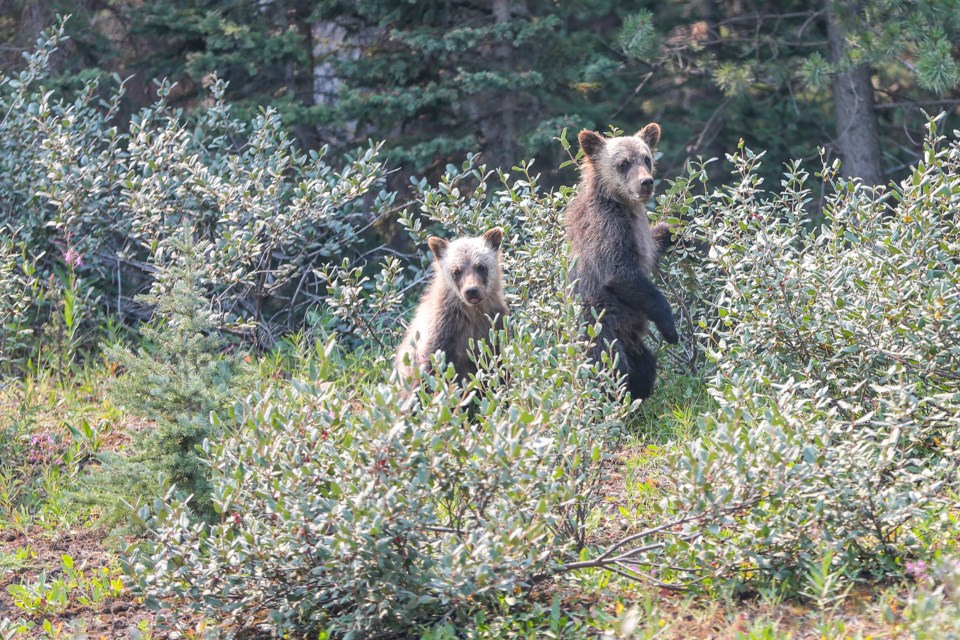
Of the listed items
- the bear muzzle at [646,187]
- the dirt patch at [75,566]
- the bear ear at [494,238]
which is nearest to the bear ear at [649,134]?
the bear muzzle at [646,187]

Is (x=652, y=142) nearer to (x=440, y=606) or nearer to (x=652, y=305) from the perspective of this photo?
(x=652, y=305)

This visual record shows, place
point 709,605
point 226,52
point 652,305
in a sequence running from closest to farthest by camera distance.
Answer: point 709,605 → point 652,305 → point 226,52

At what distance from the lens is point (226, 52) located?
1120cm

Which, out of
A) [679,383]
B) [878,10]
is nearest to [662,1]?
[878,10]

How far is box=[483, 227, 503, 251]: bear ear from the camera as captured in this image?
7109 millimetres

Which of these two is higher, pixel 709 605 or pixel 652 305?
pixel 652 305

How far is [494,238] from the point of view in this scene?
7.13 metres

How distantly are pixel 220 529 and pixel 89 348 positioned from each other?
15.4ft

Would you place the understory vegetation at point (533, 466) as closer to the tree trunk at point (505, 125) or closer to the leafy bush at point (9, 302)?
the leafy bush at point (9, 302)

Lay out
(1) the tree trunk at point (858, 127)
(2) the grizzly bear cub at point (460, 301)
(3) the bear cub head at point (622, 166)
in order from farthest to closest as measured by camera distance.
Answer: (1) the tree trunk at point (858, 127) → (3) the bear cub head at point (622, 166) → (2) the grizzly bear cub at point (460, 301)

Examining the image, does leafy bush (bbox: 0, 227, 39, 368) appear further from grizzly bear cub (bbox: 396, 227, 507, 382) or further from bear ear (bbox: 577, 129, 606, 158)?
bear ear (bbox: 577, 129, 606, 158)

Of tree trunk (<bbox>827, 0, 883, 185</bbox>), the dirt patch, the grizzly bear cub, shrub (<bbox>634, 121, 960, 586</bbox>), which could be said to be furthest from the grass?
tree trunk (<bbox>827, 0, 883, 185</bbox>)

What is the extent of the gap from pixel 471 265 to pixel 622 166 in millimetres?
1305

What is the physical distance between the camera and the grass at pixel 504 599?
4242 mm
